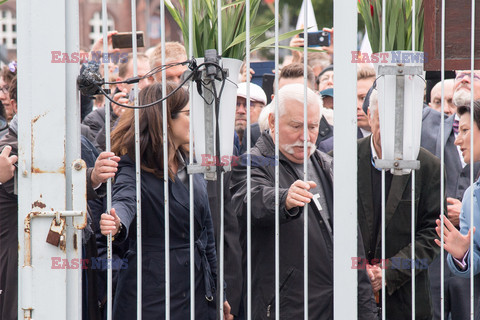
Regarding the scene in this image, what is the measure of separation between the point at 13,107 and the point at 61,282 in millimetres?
2394

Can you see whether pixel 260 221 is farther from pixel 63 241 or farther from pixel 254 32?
pixel 63 241

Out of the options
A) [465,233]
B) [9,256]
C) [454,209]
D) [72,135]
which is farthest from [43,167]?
[454,209]

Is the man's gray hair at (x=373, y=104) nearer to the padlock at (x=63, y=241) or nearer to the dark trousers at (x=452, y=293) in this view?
the dark trousers at (x=452, y=293)

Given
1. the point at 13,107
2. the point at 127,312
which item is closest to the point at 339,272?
the point at 127,312

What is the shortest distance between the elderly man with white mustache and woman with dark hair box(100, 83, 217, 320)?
25 cm

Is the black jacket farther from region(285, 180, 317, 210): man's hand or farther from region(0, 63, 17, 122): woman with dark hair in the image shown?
region(0, 63, 17, 122): woman with dark hair

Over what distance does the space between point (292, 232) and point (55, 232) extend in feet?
4.01

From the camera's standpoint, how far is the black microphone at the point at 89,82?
2598 millimetres

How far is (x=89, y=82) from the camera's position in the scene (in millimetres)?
2598

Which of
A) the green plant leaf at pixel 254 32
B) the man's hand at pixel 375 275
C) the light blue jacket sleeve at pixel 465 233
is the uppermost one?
the green plant leaf at pixel 254 32

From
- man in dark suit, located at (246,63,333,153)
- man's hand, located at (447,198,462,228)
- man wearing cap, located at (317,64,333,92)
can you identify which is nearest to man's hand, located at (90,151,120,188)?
man's hand, located at (447,198,462,228)

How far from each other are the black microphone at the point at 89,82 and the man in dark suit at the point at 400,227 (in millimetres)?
1489

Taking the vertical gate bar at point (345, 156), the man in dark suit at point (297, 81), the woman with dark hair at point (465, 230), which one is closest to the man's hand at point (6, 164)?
the vertical gate bar at point (345, 156)

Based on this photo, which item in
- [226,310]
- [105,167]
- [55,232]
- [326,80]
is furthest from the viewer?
[326,80]
